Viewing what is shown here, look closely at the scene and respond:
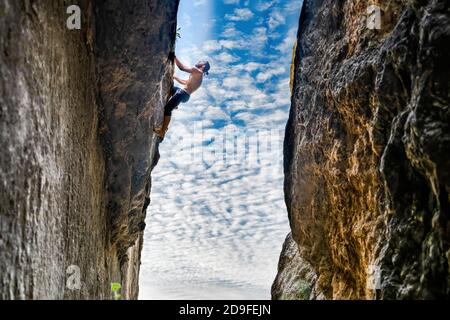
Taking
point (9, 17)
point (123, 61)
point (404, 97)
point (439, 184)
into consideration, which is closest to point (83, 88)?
point (123, 61)

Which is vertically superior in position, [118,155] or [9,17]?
[9,17]

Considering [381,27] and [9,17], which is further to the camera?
[381,27]

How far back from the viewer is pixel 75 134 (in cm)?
495

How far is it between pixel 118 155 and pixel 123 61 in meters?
1.65

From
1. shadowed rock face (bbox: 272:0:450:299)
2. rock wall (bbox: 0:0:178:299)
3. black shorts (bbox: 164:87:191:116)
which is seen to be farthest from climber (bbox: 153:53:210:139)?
shadowed rock face (bbox: 272:0:450:299)

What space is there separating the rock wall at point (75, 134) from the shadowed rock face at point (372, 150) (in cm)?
241

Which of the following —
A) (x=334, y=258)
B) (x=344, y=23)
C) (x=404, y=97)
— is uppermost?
(x=344, y=23)

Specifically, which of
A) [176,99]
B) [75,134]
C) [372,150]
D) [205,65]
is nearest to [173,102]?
[176,99]

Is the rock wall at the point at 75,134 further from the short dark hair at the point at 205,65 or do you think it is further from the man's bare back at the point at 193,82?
the short dark hair at the point at 205,65

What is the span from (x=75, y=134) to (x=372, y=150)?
337 centimetres

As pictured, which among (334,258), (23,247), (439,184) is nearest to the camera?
(23,247)

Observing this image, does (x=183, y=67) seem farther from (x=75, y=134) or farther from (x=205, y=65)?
(x=75, y=134)

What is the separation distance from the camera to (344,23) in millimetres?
6426
